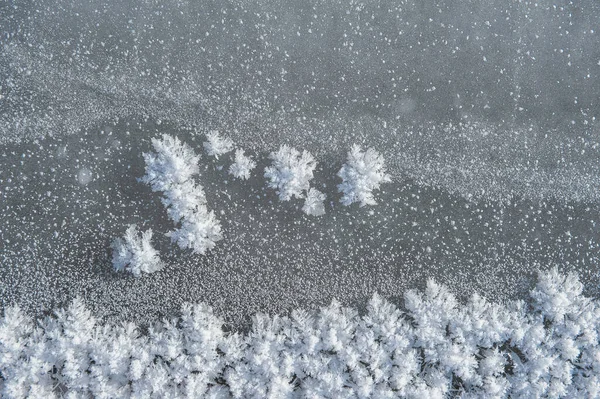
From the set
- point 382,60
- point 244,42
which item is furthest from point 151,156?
point 382,60

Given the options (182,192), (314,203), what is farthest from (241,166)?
(314,203)

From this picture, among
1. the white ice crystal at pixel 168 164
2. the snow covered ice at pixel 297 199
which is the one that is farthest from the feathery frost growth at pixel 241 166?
the white ice crystal at pixel 168 164

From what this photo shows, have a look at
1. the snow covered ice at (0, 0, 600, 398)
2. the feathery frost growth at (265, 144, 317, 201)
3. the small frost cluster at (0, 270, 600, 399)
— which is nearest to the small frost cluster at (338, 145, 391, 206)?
the snow covered ice at (0, 0, 600, 398)

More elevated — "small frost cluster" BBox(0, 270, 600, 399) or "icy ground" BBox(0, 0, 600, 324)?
"icy ground" BBox(0, 0, 600, 324)

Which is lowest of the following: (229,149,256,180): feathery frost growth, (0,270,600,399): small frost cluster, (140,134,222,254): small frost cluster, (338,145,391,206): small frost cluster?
(0,270,600,399): small frost cluster

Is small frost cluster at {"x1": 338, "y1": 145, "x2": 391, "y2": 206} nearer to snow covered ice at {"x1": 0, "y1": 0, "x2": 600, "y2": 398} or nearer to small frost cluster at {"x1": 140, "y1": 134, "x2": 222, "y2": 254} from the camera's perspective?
snow covered ice at {"x1": 0, "y1": 0, "x2": 600, "y2": 398}

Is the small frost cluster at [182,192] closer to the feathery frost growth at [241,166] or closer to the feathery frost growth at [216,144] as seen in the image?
the feathery frost growth at [216,144]

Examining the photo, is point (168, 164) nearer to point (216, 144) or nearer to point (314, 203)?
point (216, 144)
